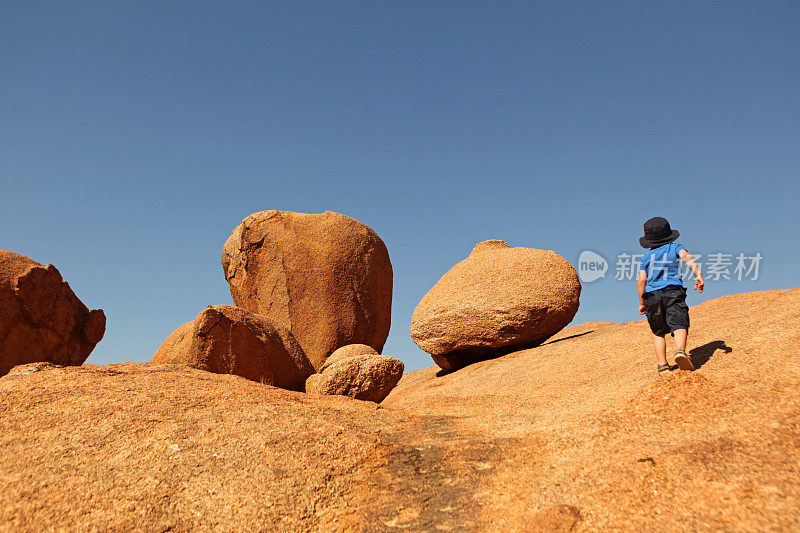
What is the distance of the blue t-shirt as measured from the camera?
4.77 metres

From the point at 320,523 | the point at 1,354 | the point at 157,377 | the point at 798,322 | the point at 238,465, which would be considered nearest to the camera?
the point at 320,523

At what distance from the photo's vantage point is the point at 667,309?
4723mm

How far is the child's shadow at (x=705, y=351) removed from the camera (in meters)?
4.82

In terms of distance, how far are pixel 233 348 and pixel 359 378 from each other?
2.15m

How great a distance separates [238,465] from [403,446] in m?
1.17

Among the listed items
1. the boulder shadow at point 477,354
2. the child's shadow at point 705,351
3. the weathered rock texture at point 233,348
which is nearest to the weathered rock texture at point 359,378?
the weathered rock texture at point 233,348

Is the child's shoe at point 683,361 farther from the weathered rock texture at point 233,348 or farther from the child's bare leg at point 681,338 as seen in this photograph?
the weathered rock texture at point 233,348

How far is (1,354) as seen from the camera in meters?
8.99

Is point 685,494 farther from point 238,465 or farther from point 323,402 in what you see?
point 323,402

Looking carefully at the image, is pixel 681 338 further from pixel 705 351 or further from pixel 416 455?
pixel 416 455

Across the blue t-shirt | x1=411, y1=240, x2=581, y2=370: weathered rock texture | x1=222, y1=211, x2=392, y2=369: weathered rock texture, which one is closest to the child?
the blue t-shirt

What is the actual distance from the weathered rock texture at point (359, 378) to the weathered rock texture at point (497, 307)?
3.56 meters

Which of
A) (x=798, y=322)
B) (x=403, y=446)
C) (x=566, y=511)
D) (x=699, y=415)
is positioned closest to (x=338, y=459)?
(x=403, y=446)

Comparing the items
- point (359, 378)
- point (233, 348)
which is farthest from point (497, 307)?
point (233, 348)
